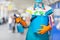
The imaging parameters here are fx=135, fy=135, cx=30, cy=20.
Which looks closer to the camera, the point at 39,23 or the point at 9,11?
the point at 39,23

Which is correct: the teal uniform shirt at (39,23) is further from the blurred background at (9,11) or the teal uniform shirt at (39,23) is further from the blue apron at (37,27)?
the blurred background at (9,11)

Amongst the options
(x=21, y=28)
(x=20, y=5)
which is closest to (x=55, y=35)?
(x=21, y=28)

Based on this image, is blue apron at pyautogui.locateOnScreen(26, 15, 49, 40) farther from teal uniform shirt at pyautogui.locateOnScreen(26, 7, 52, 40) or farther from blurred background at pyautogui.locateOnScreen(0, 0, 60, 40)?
blurred background at pyautogui.locateOnScreen(0, 0, 60, 40)

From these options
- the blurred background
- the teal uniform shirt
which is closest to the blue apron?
the teal uniform shirt

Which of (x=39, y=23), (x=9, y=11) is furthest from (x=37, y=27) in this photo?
(x=9, y=11)

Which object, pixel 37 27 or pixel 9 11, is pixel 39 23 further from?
pixel 9 11

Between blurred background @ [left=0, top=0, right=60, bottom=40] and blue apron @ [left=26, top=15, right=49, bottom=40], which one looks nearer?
blue apron @ [left=26, top=15, right=49, bottom=40]

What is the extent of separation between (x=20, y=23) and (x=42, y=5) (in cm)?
42

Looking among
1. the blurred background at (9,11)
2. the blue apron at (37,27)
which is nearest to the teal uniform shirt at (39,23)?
the blue apron at (37,27)

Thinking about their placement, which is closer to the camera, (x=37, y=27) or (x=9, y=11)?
(x=37, y=27)

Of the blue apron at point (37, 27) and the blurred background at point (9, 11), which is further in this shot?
the blurred background at point (9, 11)

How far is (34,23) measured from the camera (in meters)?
0.99

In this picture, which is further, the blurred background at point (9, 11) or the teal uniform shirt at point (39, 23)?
the blurred background at point (9, 11)

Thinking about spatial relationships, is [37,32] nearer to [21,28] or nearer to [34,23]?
[34,23]
